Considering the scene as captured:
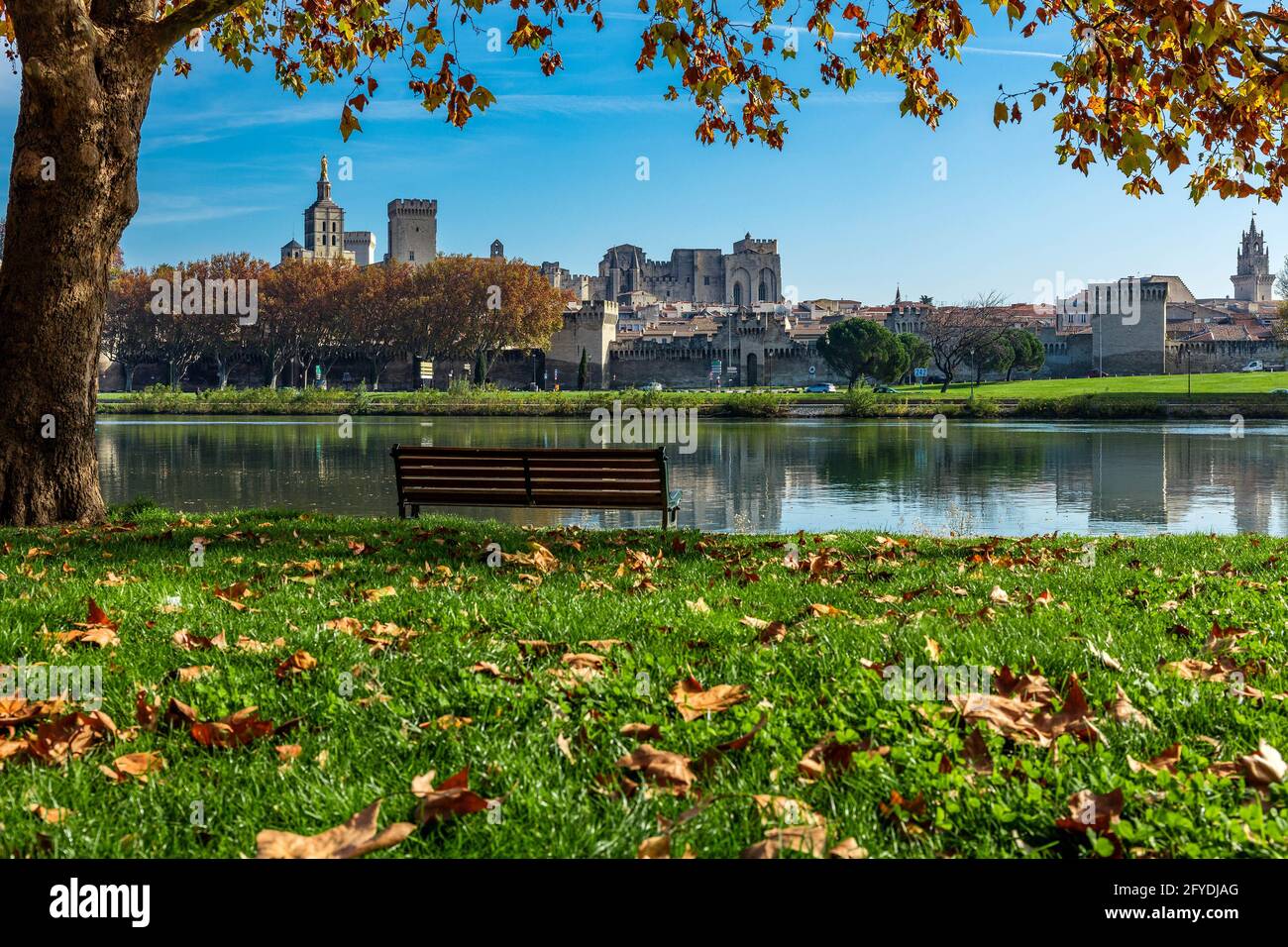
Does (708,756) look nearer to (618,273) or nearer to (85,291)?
(85,291)

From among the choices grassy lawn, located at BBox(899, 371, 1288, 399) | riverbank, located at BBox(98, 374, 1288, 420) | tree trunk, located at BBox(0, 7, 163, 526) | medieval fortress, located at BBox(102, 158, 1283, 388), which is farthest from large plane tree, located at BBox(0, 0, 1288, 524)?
medieval fortress, located at BBox(102, 158, 1283, 388)

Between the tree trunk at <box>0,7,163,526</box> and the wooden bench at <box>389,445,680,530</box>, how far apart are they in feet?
8.85

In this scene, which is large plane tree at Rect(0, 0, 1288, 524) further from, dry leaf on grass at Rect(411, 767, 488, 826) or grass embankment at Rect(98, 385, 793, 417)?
grass embankment at Rect(98, 385, 793, 417)

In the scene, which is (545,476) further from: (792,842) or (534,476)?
(792,842)

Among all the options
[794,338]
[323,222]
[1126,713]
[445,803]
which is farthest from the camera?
[323,222]

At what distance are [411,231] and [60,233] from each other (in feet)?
396

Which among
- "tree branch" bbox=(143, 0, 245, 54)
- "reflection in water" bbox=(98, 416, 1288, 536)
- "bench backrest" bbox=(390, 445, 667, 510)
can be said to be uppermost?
"tree branch" bbox=(143, 0, 245, 54)

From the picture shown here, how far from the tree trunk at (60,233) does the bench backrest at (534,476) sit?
271cm

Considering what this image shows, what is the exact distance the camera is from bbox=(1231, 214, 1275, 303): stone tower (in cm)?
15388

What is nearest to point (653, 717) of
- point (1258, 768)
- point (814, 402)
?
point (1258, 768)

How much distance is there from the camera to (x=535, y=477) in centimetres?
958

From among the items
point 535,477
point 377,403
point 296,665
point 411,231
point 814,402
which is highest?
point 411,231

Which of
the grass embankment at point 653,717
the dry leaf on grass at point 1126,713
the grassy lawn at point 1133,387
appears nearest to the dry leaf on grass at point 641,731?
the grass embankment at point 653,717

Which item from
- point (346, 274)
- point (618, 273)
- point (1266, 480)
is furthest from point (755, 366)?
point (1266, 480)
